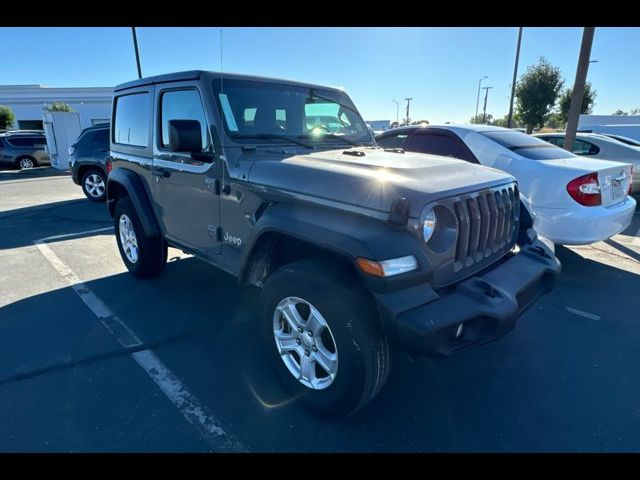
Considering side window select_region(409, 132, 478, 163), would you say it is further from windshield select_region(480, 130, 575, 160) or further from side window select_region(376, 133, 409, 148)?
windshield select_region(480, 130, 575, 160)

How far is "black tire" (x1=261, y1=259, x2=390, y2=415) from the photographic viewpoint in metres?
2.10

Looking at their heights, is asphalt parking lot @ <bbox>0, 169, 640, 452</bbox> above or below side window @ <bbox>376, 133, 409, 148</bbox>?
below

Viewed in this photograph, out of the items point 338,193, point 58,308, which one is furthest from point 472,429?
point 58,308

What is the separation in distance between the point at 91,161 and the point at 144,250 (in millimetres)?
6615

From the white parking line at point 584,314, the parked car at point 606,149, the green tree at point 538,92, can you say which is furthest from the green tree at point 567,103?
the white parking line at point 584,314

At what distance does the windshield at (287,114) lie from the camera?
3107 mm

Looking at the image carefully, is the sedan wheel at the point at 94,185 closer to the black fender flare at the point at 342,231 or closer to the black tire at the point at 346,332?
the black fender flare at the point at 342,231

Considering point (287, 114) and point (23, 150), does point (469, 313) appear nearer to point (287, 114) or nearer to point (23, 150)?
point (287, 114)

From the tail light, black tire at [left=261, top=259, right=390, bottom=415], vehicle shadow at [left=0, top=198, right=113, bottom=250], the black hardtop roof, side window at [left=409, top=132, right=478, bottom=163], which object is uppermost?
the black hardtop roof

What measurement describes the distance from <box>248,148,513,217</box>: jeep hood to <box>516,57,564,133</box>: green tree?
28.5 metres

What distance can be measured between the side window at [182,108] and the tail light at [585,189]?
12.8 feet

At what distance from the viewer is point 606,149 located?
8.40 m

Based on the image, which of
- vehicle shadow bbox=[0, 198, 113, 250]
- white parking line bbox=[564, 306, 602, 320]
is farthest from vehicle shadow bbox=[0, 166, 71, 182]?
white parking line bbox=[564, 306, 602, 320]

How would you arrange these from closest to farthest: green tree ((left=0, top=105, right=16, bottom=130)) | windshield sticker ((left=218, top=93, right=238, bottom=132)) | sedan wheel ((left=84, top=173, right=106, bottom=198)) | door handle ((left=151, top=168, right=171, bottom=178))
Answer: windshield sticker ((left=218, top=93, right=238, bottom=132))
door handle ((left=151, top=168, right=171, bottom=178))
sedan wheel ((left=84, top=173, right=106, bottom=198))
green tree ((left=0, top=105, right=16, bottom=130))
